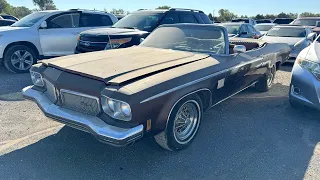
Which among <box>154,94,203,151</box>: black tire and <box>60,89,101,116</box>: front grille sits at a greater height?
<box>60,89,101,116</box>: front grille

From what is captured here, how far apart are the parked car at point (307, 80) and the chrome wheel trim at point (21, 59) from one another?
6589mm

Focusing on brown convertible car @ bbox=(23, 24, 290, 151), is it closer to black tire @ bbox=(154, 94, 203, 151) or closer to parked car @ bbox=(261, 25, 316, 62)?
black tire @ bbox=(154, 94, 203, 151)

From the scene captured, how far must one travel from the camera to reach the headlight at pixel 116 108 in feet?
8.68

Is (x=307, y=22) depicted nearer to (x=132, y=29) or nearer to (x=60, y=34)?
(x=132, y=29)

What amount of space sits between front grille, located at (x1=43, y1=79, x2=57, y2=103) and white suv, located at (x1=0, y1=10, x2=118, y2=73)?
14.8 feet

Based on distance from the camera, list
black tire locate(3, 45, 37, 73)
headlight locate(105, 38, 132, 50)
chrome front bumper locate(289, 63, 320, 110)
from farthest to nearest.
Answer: black tire locate(3, 45, 37, 73) < headlight locate(105, 38, 132, 50) < chrome front bumper locate(289, 63, 320, 110)

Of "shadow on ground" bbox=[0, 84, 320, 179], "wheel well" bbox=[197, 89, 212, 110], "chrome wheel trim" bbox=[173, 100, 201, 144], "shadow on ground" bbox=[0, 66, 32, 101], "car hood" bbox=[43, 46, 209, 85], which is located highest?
"car hood" bbox=[43, 46, 209, 85]

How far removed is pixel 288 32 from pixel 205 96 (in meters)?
8.90

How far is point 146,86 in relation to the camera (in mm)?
2756

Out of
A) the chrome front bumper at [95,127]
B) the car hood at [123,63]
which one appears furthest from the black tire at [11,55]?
the chrome front bumper at [95,127]

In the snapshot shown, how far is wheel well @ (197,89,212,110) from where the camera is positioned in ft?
11.6

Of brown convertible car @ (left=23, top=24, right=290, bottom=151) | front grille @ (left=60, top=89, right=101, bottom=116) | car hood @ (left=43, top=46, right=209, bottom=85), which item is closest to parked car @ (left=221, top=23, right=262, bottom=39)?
brown convertible car @ (left=23, top=24, right=290, bottom=151)

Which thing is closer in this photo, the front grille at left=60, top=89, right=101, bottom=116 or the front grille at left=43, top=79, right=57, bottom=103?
the front grille at left=60, top=89, right=101, bottom=116

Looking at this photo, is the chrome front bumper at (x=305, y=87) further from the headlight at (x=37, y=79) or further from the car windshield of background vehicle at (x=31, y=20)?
the car windshield of background vehicle at (x=31, y=20)
